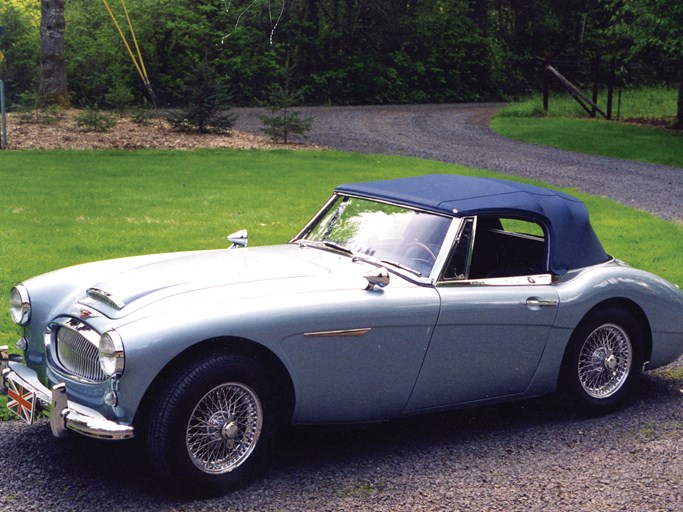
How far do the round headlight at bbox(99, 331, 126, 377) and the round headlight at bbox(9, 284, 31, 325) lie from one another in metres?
1.03

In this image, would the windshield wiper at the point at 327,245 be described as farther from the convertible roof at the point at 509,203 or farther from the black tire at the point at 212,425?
the black tire at the point at 212,425

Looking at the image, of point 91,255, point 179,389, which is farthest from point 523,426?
point 91,255

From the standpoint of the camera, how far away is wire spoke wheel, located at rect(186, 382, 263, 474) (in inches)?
161

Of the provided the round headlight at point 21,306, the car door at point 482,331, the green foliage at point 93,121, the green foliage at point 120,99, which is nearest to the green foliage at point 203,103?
the green foliage at point 93,121

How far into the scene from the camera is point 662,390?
19.6 ft

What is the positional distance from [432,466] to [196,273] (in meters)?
1.56

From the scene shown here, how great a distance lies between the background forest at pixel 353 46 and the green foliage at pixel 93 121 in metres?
1.69

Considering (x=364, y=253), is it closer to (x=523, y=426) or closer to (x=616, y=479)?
(x=523, y=426)

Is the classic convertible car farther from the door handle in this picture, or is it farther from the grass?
the grass

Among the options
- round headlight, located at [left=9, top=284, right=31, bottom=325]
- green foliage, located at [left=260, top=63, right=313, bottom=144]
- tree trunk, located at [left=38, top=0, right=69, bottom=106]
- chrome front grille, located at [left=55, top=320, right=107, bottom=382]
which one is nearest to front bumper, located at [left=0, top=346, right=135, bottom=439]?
chrome front grille, located at [left=55, top=320, right=107, bottom=382]

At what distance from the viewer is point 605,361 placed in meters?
5.46

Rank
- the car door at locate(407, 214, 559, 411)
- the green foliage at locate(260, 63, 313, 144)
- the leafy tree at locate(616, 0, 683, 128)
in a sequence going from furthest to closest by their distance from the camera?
the leafy tree at locate(616, 0, 683, 128), the green foliage at locate(260, 63, 313, 144), the car door at locate(407, 214, 559, 411)

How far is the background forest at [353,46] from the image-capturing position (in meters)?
28.0

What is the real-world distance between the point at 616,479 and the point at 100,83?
25902 mm
